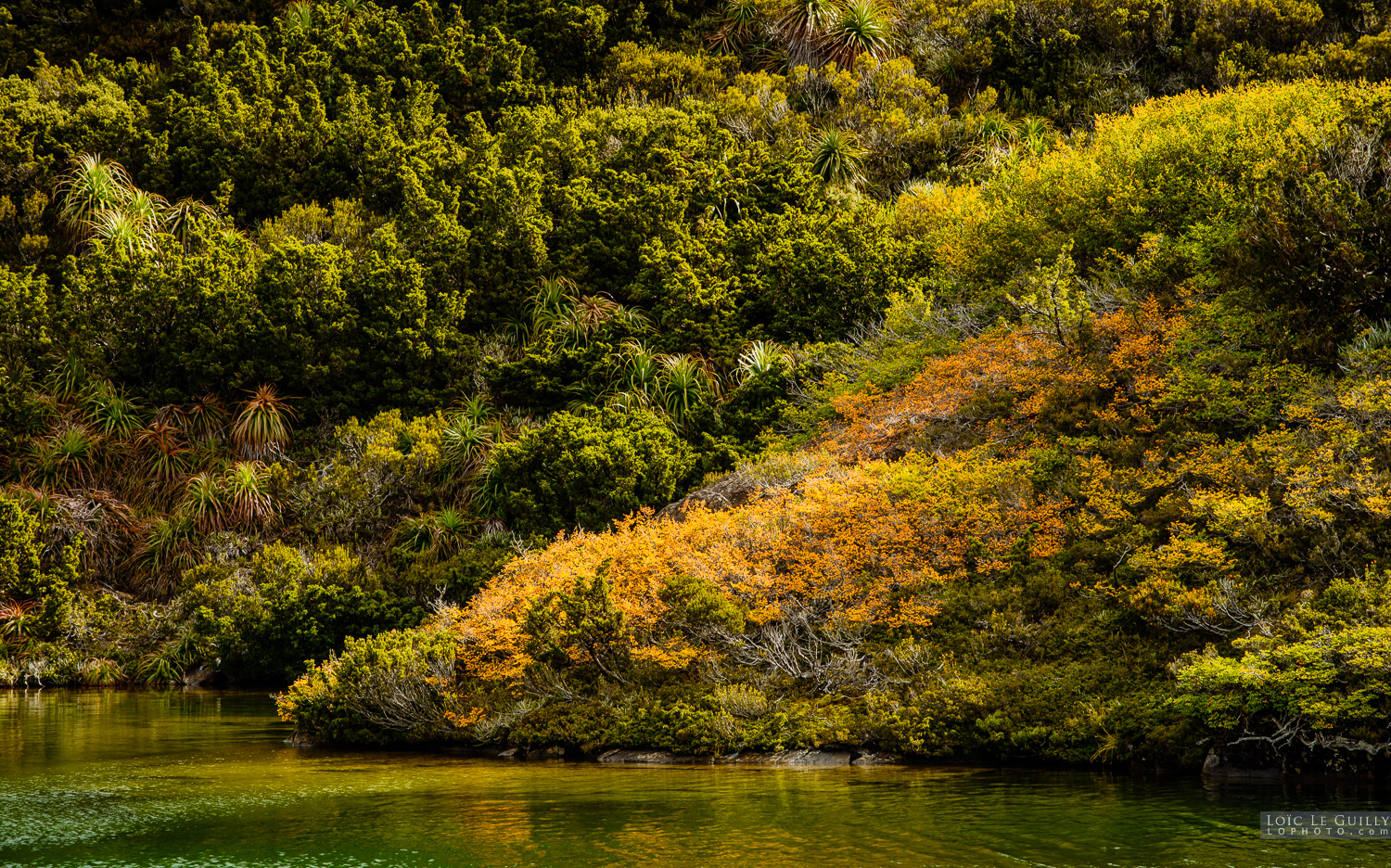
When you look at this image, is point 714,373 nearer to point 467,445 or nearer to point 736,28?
point 467,445

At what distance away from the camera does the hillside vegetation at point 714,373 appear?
12.1 m

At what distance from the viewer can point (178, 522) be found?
74.7ft

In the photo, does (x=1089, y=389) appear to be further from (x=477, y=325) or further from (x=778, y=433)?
(x=477, y=325)

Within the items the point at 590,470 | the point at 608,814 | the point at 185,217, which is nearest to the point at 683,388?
the point at 590,470

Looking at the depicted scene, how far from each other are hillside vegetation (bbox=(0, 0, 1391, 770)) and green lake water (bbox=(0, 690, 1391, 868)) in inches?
40.5

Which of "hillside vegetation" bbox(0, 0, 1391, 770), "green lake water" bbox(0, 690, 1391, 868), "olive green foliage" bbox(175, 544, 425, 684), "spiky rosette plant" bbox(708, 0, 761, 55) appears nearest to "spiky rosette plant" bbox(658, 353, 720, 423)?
"hillside vegetation" bbox(0, 0, 1391, 770)

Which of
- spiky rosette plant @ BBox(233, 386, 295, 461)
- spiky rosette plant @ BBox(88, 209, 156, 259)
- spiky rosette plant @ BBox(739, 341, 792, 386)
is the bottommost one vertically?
spiky rosette plant @ BBox(233, 386, 295, 461)

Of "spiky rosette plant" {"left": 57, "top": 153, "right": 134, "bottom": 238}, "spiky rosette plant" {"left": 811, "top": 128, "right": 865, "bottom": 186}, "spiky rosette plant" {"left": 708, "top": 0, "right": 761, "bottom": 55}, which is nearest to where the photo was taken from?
"spiky rosette plant" {"left": 57, "top": 153, "right": 134, "bottom": 238}

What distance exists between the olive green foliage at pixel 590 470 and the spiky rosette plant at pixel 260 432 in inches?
255

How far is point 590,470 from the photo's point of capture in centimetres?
1966

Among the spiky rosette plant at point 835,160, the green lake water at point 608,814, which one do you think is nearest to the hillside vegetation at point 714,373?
the spiky rosette plant at point 835,160

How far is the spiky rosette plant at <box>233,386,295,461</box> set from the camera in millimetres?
24547

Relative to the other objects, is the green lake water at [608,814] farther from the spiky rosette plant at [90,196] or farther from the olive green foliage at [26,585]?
the spiky rosette plant at [90,196]

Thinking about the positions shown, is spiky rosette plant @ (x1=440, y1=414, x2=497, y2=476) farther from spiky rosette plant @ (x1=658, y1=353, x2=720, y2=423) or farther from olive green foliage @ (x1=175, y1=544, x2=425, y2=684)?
spiky rosette plant @ (x1=658, y1=353, x2=720, y2=423)
